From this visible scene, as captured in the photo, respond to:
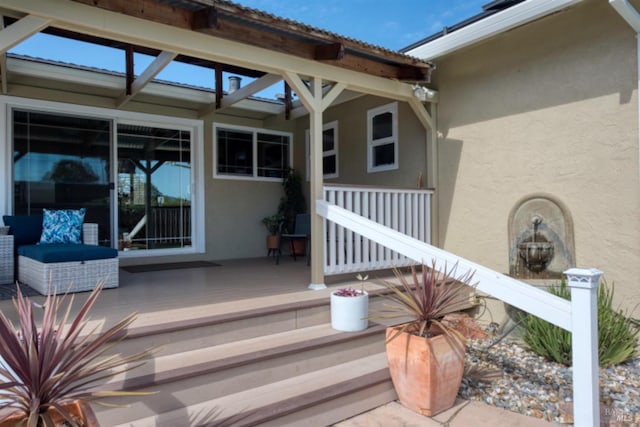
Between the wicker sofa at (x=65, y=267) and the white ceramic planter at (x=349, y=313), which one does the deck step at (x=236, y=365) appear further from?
the wicker sofa at (x=65, y=267)

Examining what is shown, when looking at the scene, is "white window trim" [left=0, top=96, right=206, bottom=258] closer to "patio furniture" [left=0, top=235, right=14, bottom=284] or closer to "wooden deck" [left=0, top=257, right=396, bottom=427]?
"patio furniture" [left=0, top=235, right=14, bottom=284]

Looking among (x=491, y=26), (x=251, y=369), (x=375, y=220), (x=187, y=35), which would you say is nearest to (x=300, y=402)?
(x=251, y=369)

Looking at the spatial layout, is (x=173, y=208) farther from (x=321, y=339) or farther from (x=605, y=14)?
(x=605, y=14)

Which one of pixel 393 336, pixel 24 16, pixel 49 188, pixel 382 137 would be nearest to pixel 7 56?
pixel 49 188

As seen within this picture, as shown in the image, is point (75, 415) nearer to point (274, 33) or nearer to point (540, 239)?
point (274, 33)

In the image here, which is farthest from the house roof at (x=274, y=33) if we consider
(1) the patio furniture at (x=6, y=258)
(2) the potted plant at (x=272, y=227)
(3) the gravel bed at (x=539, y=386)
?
(2) the potted plant at (x=272, y=227)

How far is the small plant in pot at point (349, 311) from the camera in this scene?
342 centimetres

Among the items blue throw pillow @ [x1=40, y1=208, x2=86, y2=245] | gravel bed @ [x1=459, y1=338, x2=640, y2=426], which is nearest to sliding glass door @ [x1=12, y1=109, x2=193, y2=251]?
blue throw pillow @ [x1=40, y1=208, x2=86, y2=245]

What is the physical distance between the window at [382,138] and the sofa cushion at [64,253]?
3836mm

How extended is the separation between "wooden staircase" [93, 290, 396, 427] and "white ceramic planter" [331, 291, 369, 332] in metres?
0.08

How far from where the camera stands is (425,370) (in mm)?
2670

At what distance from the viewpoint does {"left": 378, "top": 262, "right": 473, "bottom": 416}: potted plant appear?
105 inches

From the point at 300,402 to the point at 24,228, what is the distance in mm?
4245

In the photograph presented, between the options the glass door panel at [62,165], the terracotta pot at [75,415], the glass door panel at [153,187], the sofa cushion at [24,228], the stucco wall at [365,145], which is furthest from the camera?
the glass door panel at [153,187]
